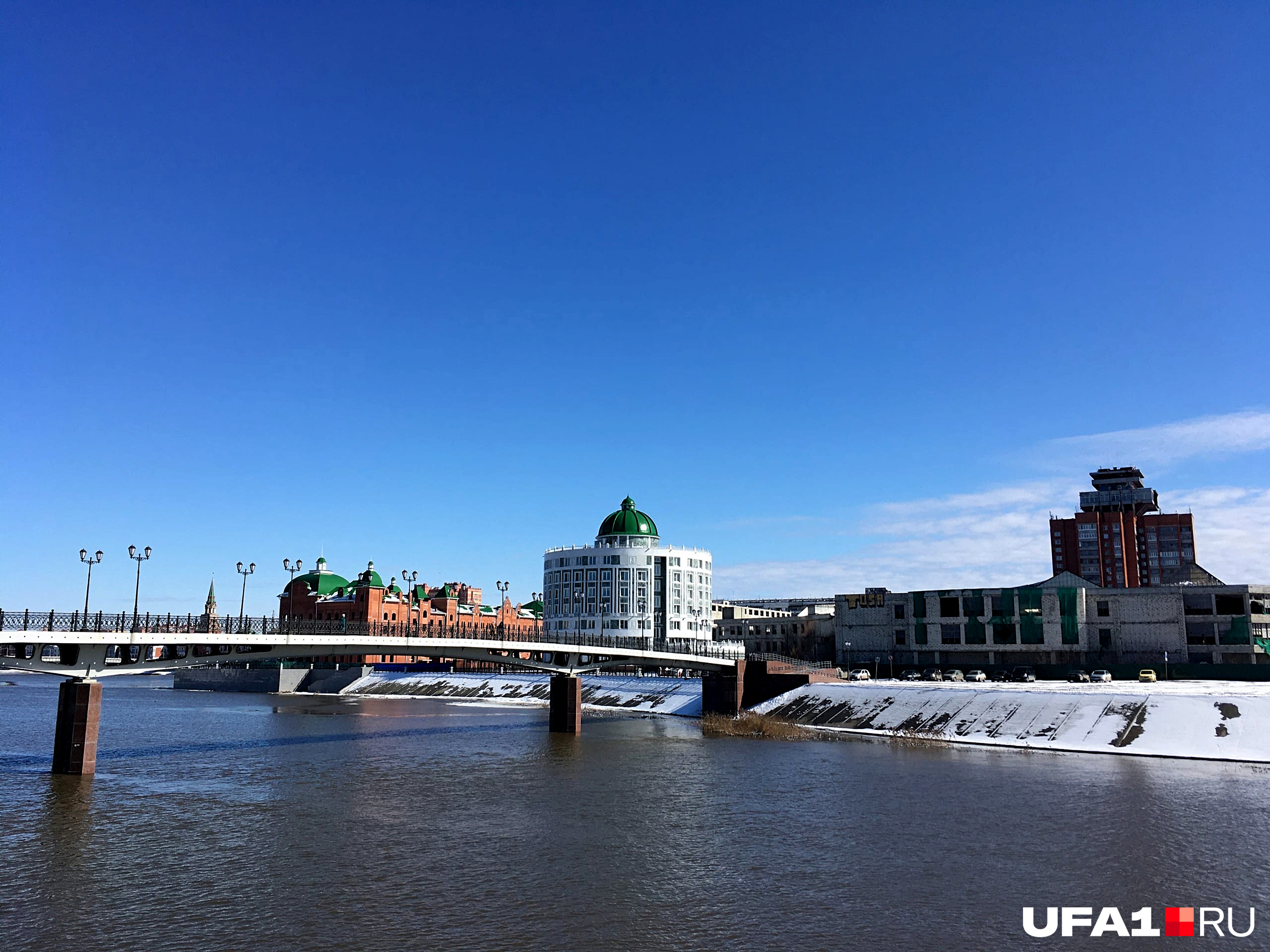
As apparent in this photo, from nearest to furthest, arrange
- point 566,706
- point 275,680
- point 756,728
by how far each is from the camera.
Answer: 1. point 756,728
2. point 566,706
3. point 275,680

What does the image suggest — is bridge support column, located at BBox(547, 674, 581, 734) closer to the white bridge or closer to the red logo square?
the white bridge

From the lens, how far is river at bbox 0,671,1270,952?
2653cm

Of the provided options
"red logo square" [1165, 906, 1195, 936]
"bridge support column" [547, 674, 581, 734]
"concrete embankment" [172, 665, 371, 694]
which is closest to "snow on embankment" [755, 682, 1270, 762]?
"bridge support column" [547, 674, 581, 734]

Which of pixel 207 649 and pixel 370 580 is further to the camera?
pixel 370 580

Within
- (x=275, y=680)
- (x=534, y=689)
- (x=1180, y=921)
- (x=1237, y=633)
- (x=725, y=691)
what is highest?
(x=1237, y=633)

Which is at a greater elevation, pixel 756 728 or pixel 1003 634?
pixel 1003 634

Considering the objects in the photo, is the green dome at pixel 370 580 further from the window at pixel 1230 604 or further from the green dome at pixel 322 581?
the window at pixel 1230 604

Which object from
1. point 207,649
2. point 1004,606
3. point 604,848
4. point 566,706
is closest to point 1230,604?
point 1004,606

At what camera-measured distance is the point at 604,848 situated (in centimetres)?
3644

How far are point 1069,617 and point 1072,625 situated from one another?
111 centimetres

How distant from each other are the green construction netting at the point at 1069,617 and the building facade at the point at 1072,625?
0.31ft

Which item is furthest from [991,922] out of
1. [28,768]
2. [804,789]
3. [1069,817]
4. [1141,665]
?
[1141,665]

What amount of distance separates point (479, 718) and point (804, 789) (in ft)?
188

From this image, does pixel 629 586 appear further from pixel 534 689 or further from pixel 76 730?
pixel 76 730
